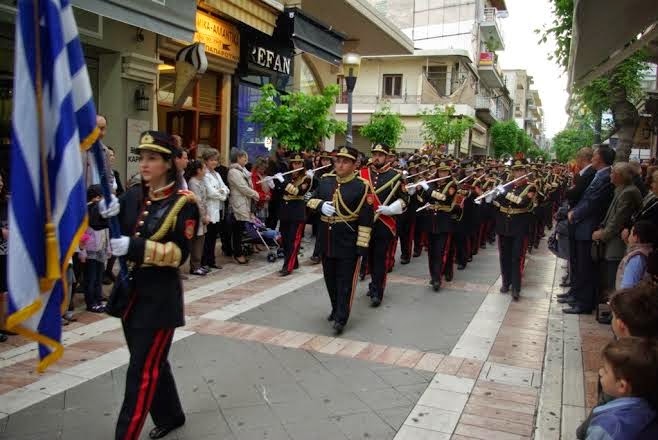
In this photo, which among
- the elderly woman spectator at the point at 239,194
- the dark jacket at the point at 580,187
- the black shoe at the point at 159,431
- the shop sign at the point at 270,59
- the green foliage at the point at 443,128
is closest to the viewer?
the black shoe at the point at 159,431

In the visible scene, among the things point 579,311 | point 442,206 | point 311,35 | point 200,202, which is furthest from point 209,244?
point 311,35

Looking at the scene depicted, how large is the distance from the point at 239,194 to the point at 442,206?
129 inches

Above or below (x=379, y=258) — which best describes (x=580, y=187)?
above

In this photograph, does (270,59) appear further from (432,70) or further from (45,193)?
(432,70)

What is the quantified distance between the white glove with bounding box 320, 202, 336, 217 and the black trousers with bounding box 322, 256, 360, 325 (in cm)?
49

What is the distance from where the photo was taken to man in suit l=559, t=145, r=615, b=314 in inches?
297

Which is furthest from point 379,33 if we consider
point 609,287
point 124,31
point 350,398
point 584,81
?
point 350,398

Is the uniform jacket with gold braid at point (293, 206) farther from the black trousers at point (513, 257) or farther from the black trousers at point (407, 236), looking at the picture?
the black trousers at point (513, 257)

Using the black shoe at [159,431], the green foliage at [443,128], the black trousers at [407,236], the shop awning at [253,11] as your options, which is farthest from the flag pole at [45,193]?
the green foliage at [443,128]

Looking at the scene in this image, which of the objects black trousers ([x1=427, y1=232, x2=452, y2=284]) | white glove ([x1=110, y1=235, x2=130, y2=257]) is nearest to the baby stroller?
black trousers ([x1=427, y1=232, x2=452, y2=284])

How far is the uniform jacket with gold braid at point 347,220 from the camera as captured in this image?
21.2 ft

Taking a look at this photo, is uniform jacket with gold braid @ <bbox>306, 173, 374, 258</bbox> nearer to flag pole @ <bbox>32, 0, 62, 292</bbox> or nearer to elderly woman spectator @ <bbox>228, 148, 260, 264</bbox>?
elderly woman spectator @ <bbox>228, 148, 260, 264</bbox>

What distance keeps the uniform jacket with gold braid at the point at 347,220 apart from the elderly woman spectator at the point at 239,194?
3.29 meters

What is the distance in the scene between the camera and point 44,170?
2.64m
